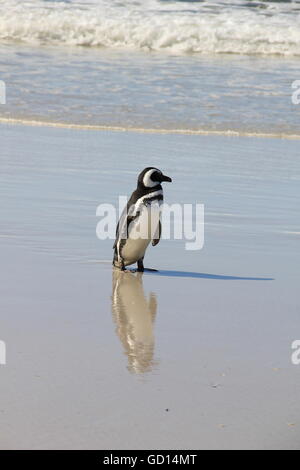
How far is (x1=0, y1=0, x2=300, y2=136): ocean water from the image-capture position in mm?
11969

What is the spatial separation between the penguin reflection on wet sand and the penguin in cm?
16

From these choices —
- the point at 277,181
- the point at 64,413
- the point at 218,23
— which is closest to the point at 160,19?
the point at 218,23

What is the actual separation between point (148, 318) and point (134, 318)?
67 millimetres

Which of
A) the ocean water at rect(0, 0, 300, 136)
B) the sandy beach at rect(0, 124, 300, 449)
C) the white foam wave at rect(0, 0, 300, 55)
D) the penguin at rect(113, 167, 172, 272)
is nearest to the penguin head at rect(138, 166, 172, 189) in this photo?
the penguin at rect(113, 167, 172, 272)

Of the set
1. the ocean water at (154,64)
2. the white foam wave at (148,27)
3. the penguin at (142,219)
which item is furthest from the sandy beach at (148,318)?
the white foam wave at (148,27)

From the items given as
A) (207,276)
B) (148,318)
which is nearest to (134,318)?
(148,318)

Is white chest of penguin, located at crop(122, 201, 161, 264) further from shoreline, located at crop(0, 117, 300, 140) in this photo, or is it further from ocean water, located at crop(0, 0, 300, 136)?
ocean water, located at crop(0, 0, 300, 136)

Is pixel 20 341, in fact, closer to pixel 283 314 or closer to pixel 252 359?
pixel 252 359

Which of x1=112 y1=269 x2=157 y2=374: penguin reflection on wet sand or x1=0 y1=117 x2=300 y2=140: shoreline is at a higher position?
x1=0 y1=117 x2=300 y2=140: shoreline

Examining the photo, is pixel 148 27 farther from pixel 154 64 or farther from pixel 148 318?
pixel 148 318

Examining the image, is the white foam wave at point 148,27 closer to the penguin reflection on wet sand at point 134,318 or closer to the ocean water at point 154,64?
the ocean water at point 154,64

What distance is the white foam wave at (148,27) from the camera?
65.9 ft

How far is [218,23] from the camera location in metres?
21.6

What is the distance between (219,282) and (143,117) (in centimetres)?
681
